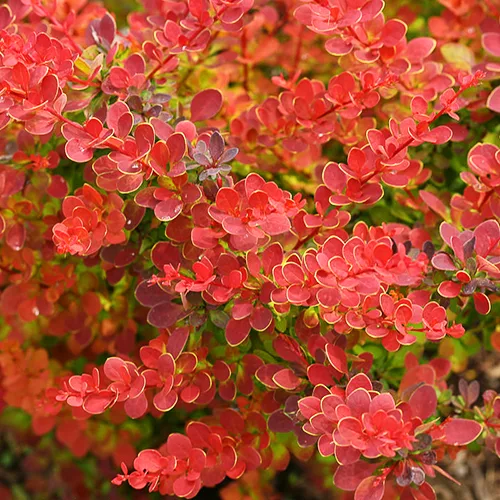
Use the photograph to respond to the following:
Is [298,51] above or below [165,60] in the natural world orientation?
below

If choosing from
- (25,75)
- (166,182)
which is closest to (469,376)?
(166,182)

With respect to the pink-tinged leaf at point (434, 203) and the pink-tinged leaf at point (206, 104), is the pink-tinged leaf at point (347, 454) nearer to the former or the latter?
the pink-tinged leaf at point (434, 203)

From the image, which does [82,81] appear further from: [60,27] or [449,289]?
[449,289]

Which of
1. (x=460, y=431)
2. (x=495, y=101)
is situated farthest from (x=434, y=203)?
(x=460, y=431)

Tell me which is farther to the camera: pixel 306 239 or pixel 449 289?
pixel 306 239

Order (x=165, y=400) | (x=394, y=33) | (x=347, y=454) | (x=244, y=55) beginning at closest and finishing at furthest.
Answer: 1. (x=347, y=454)
2. (x=165, y=400)
3. (x=394, y=33)
4. (x=244, y=55)

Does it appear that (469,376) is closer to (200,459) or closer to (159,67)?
(200,459)
